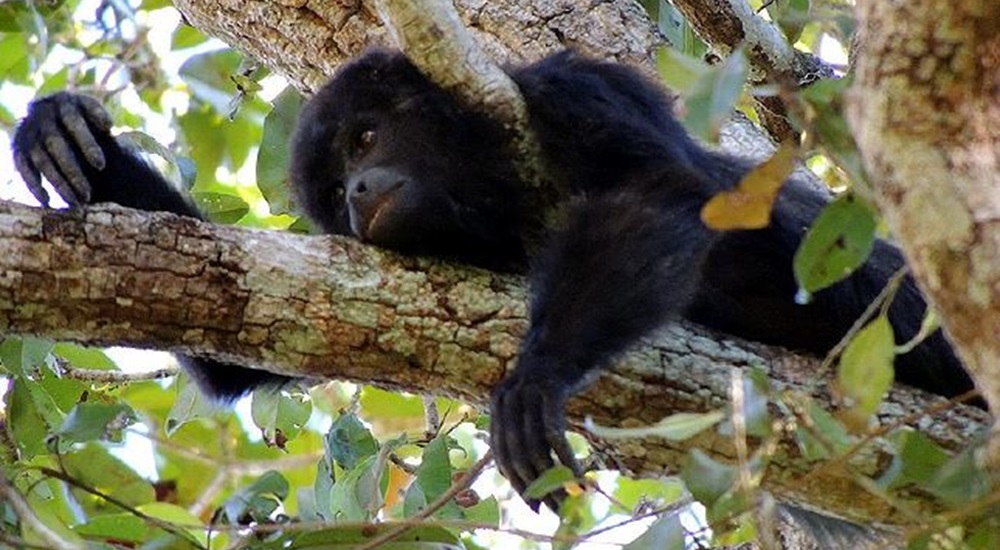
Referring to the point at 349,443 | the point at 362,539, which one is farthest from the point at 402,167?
the point at 362,539

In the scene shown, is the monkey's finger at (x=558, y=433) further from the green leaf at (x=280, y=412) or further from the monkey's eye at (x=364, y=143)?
the monkey's eye at (x=364, y=143)

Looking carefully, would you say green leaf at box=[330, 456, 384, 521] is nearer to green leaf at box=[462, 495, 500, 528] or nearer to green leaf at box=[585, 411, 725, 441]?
green leaf at box=[462, 495, 500, 528]

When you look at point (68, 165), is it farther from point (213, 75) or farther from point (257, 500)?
point (213, 75)

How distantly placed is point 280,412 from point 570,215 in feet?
3.99

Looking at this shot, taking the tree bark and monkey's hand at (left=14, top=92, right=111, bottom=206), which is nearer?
the tree bark

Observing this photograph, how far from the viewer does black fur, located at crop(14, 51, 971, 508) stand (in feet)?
10.0

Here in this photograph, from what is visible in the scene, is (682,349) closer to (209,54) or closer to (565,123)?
(565,123)

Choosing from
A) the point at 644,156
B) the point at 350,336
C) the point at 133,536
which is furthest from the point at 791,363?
the point at 133,536

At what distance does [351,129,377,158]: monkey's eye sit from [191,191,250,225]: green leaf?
0.34 m

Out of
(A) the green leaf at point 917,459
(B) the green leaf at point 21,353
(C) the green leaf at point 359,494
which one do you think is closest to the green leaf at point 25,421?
(B) the green leaf at point 21,353

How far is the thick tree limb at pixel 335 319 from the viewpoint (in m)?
2.78

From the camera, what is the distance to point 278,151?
14.9ft

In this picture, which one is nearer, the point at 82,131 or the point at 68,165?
the point at 68,165

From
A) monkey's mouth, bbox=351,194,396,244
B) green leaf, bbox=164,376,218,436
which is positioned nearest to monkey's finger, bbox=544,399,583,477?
monkey's mouth, bbox=351,194,396,244
